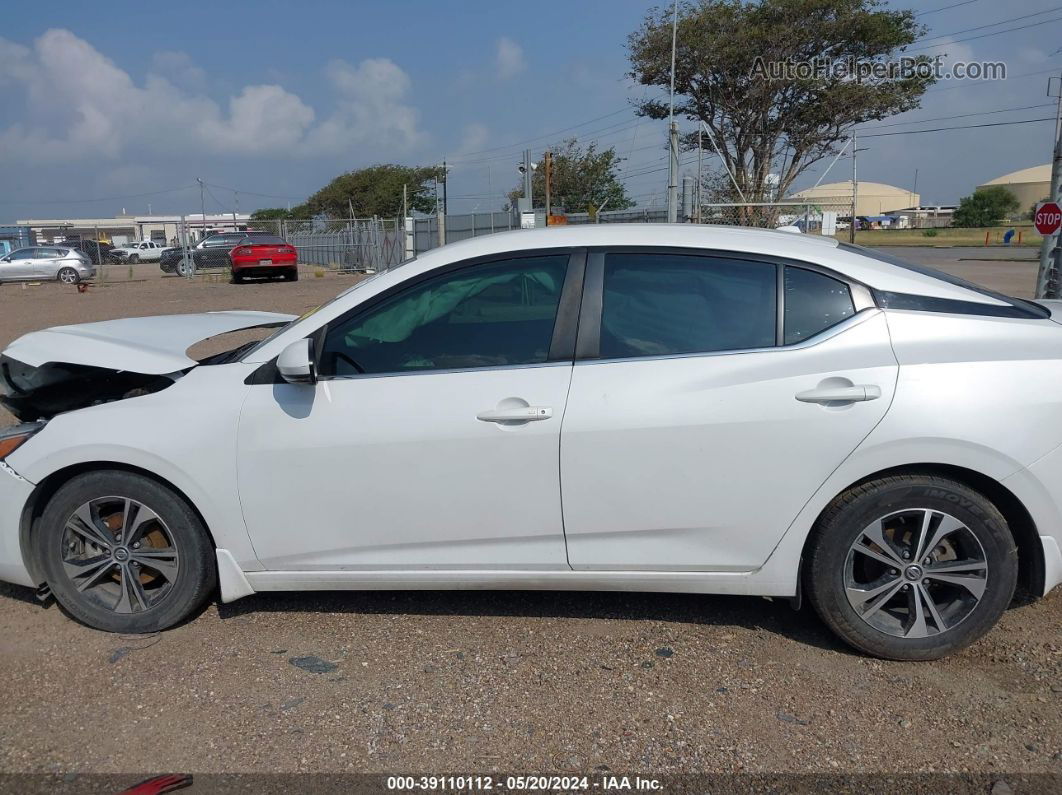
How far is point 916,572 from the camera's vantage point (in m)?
3.23

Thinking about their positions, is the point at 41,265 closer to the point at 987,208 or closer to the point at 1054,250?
the point at 1054,250

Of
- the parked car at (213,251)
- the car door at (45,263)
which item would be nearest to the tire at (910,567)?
the parked car at (213,251)

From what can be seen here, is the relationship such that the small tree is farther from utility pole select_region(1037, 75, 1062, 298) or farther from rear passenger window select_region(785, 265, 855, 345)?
rear passenger window select_region(785, 265, 855, 345)

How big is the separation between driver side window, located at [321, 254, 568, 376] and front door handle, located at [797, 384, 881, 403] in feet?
3.20

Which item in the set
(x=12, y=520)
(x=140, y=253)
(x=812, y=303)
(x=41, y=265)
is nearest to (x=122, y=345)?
(x=12, y=520)

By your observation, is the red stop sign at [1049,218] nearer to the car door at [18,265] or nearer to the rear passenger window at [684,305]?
the rear passenger window at [684,305]

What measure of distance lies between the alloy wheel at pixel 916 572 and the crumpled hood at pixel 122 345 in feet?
→ 9.30

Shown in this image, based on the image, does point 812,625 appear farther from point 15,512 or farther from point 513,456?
point 15,512

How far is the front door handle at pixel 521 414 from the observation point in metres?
3.21

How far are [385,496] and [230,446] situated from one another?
637 millimetres

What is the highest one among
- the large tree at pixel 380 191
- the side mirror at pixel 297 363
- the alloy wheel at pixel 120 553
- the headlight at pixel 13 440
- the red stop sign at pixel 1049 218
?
the large tree at pixel 380 191

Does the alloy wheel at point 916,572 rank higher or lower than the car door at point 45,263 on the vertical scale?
lower

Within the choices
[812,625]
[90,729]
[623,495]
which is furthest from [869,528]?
[90,729]

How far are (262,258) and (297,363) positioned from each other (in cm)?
2354
